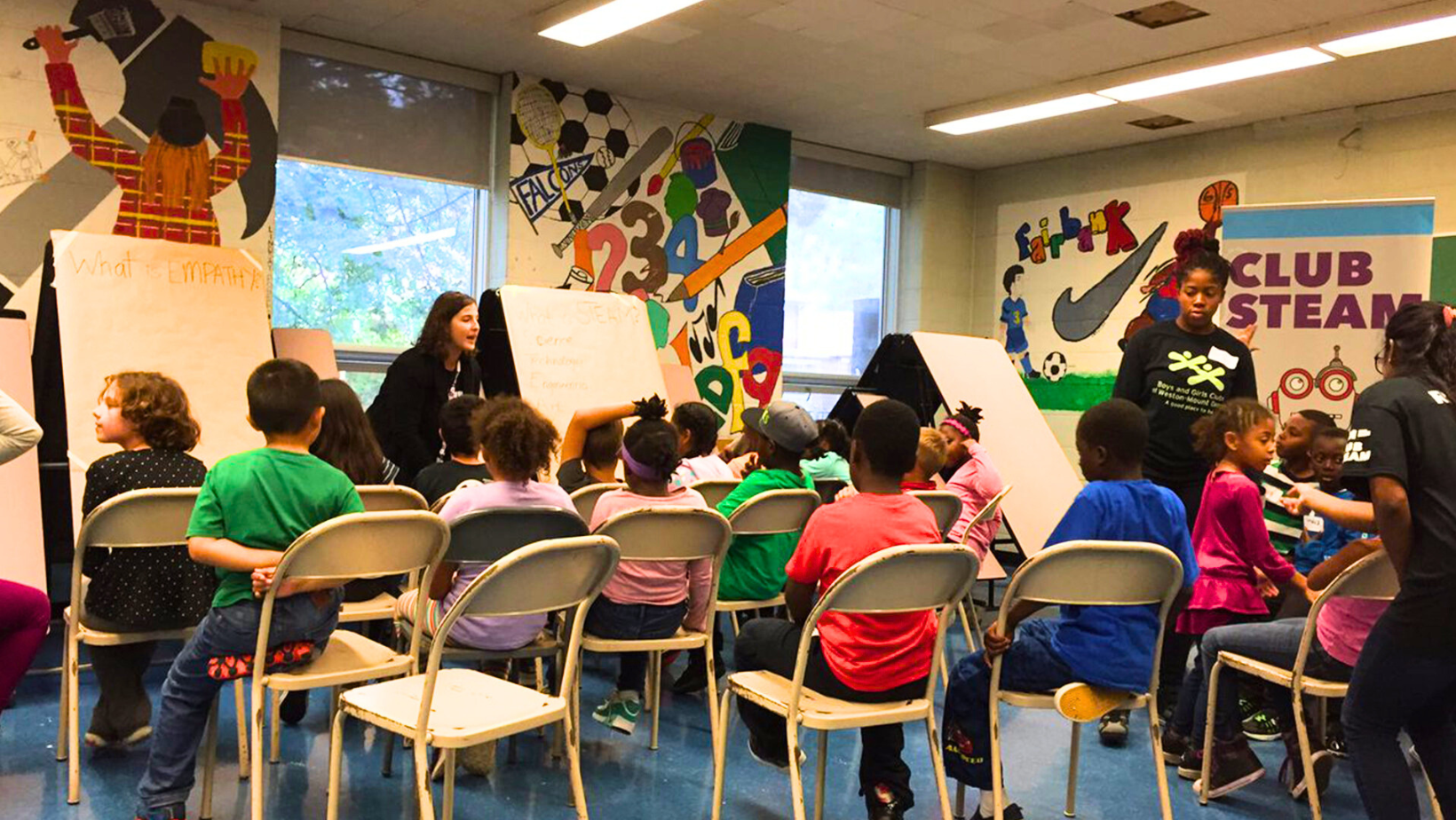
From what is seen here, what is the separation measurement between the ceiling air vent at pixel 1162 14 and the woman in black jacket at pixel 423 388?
11.7 ft

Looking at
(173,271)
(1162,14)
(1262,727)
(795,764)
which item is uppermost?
(1162,14)

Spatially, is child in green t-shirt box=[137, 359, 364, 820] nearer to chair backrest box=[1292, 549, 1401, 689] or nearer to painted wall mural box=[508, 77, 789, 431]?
chair backrest box=[1292, 549, 1401, 689]

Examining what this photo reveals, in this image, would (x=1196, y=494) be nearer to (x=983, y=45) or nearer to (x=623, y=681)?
(x=623, y=681)

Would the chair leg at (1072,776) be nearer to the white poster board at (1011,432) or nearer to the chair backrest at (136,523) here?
the white poster board at (1011,432)

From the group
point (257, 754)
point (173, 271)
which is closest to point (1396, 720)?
point (257, 754)

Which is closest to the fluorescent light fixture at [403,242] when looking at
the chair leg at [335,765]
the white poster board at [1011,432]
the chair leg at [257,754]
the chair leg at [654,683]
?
the white poster board at [1011,432]

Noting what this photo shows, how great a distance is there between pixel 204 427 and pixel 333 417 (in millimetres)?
1362

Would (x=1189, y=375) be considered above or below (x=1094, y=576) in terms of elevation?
above

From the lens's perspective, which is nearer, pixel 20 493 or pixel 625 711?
pixel 625 711

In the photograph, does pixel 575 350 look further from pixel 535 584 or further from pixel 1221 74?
pixel 1221 74

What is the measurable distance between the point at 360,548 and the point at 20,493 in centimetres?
225

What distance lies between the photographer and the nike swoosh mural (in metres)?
8.41

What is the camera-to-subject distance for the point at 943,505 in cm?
385

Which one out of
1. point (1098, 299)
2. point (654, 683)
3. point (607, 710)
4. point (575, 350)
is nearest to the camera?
point (654, 683)
